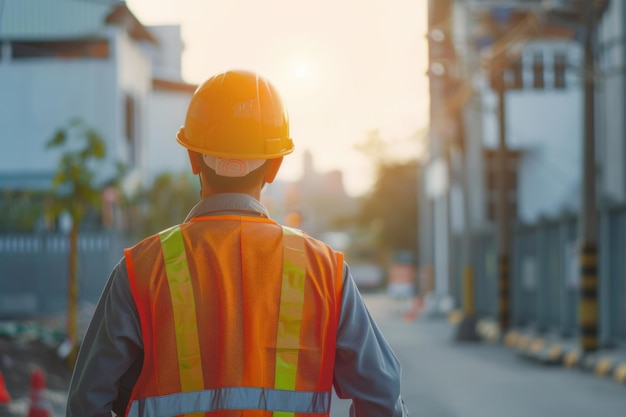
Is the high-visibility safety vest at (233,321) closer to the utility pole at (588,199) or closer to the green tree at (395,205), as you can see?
the utility pole at (588,199)

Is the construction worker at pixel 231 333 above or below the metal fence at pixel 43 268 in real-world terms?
above

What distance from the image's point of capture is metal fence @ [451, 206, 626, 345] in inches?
719

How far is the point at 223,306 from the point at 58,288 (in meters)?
22.9

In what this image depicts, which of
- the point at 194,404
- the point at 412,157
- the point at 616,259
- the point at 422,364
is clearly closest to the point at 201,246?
the point at 194,404

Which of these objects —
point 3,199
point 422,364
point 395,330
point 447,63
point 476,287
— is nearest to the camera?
point 422,364

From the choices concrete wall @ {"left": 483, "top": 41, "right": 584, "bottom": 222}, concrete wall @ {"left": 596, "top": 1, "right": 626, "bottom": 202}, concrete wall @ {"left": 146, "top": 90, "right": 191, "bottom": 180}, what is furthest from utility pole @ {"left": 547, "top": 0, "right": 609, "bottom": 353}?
concrete wall @ {"left": 483, "top": 41, "right": 584, "bottom": 222}

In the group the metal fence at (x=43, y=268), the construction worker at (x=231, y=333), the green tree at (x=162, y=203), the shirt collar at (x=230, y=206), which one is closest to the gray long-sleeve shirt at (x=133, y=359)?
the construction worker at (x=231, y=333)

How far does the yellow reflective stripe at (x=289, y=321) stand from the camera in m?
2.80

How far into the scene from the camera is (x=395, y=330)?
27.7m

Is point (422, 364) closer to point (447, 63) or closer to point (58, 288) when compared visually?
point (447, 63)

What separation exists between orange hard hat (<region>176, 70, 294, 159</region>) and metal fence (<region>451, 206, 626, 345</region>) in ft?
50.6

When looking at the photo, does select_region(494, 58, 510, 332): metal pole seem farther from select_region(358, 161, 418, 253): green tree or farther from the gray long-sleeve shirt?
select_region(358, 161, 418, 253): green tree

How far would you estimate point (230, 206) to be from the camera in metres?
2.95

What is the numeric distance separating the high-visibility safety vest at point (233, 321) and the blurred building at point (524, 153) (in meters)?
14.6
